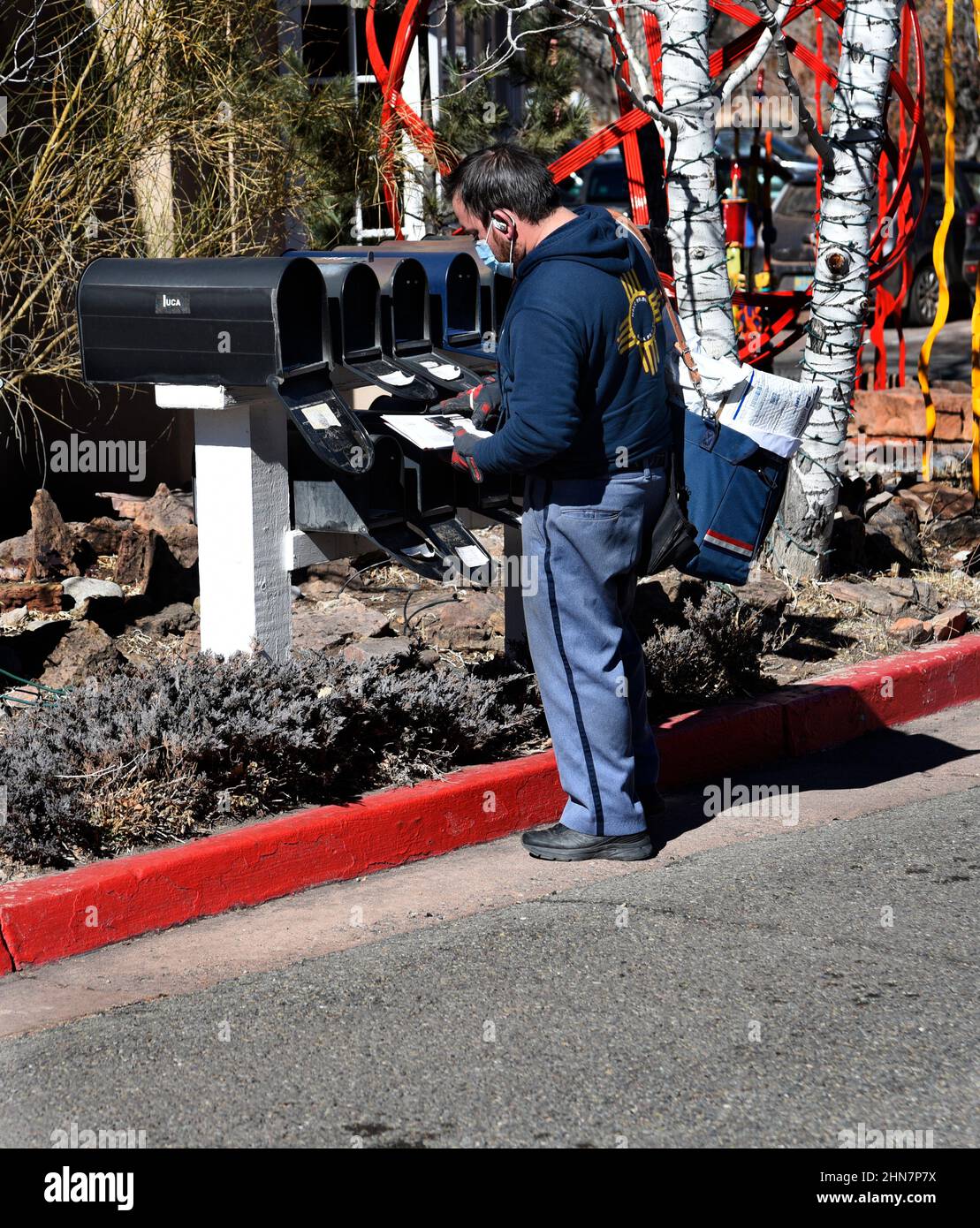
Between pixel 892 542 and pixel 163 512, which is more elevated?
pixel 163 512

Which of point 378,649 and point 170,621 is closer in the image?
point 378,649

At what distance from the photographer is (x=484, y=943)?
3.98 metres

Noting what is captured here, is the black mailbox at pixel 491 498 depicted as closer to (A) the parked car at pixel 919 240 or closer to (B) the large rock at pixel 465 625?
(B) the large rock at pixel 465 625

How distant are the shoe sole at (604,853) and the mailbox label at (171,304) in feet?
6.06

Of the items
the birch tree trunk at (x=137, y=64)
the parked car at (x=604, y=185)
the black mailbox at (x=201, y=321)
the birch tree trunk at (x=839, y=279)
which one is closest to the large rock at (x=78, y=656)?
the black mailbox at (x=201, y=321)

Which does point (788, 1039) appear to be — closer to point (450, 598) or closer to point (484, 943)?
point (484, 943)

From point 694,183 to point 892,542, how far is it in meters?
2.08

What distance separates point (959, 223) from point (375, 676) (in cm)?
1635

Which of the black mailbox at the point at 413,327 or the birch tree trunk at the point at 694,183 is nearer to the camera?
the black mailbox at the point at 413,327

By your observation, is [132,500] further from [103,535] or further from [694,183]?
[694,183]

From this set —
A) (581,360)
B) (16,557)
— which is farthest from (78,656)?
(581,360)

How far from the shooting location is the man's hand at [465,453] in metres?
4.34

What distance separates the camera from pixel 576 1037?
11.3 ft
